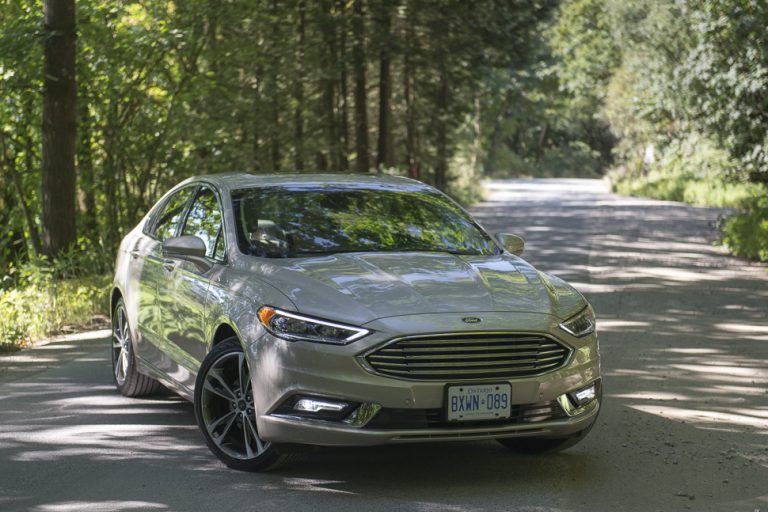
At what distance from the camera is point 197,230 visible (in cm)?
817

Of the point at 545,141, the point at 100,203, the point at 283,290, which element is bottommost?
the point at 545,141

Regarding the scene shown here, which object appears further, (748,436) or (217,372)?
(748,436)

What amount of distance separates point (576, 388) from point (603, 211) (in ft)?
101

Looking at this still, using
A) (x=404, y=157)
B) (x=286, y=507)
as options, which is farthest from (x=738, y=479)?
(x=404, y=157)

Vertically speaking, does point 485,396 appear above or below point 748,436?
above

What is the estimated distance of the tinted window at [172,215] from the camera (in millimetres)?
8664

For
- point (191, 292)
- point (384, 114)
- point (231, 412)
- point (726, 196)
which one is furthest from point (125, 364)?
point (726, 196)

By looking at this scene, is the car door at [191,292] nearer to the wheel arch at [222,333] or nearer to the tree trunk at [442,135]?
the wheel arch at [222,333]

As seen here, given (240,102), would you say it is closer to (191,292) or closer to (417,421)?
(191,292)

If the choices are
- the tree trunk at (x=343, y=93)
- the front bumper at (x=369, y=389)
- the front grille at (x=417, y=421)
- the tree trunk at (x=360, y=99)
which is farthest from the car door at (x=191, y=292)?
the tree trunk at (x=360, y=99)

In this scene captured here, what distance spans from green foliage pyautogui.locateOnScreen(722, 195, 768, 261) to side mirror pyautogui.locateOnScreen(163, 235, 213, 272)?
14100 mm

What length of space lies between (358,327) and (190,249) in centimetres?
165

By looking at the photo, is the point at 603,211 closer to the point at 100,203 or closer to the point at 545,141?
the point at 100,203

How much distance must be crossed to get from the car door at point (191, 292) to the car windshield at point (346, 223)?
0.78 ft
